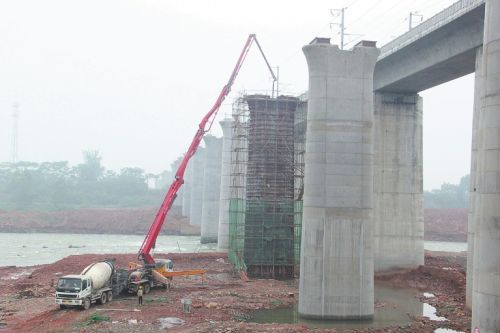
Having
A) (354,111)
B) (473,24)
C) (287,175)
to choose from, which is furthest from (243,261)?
(473,24)

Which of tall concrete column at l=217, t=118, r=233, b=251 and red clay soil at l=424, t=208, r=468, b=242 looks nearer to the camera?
tall concrete column at l=217, t=118, r=233, b=251

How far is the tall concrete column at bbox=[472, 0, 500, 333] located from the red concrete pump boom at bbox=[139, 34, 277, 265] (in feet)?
75.0

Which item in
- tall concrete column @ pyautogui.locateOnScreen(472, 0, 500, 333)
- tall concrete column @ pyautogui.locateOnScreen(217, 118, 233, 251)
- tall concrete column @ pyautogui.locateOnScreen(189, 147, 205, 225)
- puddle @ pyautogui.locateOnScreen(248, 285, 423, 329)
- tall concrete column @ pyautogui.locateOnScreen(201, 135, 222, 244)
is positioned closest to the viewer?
tall concrete column @ pyautogui.locateOnScreen(472, 0, 500, 333)

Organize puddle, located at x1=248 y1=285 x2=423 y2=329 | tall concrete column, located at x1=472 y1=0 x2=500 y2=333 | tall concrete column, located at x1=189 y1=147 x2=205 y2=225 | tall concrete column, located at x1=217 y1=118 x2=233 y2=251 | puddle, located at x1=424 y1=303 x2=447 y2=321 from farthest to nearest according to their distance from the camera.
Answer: tall concrete column, located at x1=189 y1=147 x2=205 y2=225, tall concrete column, located at x1=217 y1=118 x2=233 y2=251, puddle, located at x1=424 y1=303 x2=447 y2=321, puddle, located at x1=248 y1=285 x2=423 y2=329, tall concrete column, located at x1=472 y1=0 x2=500 y2=333

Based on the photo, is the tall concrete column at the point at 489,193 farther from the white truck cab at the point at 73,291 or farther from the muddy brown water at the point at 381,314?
the white truck cab at the point at 73,291

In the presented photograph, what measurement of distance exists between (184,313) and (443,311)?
538 inches

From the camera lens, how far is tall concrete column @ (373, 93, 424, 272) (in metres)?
43.8

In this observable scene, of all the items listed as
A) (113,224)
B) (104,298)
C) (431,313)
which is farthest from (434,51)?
(113,224)

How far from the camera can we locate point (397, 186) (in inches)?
1731

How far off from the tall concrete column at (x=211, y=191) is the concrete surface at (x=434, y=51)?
154 ft

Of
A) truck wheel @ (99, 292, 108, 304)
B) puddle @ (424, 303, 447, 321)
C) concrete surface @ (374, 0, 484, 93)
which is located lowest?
puddle @ (424, 303, 447, 321)

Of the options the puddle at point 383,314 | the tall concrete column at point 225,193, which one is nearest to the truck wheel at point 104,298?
the puddle at point 383,314

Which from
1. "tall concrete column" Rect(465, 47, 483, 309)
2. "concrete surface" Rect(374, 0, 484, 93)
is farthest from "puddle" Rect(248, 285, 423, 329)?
"concrete surface" Rect(374, 0, 484, 93)

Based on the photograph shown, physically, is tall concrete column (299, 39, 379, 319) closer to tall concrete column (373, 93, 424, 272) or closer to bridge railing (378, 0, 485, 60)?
bridge railing (378, 0, 485, 60)
